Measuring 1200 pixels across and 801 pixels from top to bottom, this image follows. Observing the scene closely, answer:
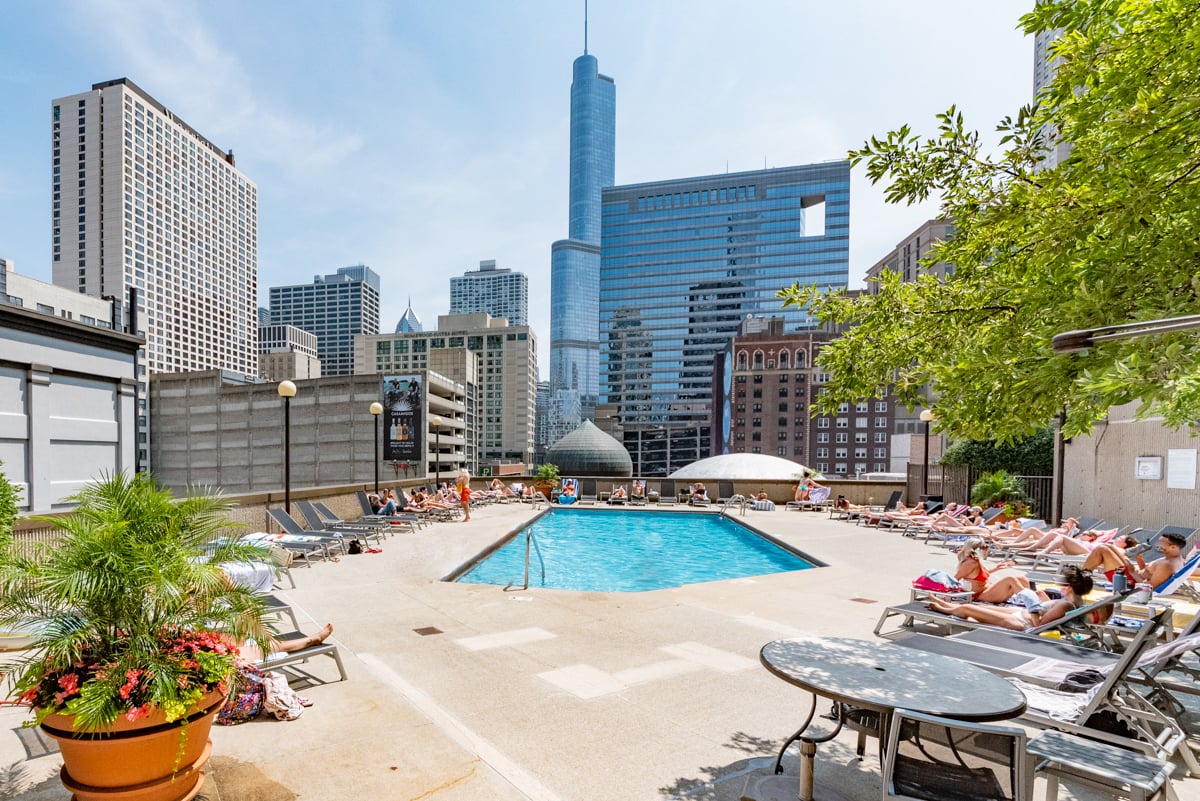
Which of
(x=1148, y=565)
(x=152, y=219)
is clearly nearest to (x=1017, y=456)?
(x=1148, y=565)

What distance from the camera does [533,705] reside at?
16.6ft

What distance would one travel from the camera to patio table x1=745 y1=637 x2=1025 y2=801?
10.2ft

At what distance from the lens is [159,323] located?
15788 centimetres

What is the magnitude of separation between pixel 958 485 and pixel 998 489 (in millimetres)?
3541

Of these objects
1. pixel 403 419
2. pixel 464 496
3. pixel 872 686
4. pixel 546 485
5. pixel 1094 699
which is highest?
pixel 872 686

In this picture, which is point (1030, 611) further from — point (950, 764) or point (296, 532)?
point (296, 532)

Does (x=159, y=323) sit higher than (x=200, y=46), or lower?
higher

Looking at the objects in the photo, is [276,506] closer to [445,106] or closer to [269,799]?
[445,106]

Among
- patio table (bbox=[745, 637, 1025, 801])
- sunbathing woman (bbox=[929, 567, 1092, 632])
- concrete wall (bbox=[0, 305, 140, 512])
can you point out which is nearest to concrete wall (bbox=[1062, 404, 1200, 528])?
sunbathing woman (bbox=[929, 567, 1092, 632])

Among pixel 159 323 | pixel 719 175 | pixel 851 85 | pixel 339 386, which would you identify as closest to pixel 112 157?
pixel 159 323

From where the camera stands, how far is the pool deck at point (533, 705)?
3801 mm

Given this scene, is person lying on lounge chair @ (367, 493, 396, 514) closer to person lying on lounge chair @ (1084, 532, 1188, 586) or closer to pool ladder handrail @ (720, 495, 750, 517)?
pool ladder handrail @ (720, 495, 750, 517)

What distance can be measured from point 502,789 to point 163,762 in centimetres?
187

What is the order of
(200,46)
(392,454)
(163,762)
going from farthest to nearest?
(392,454) < (200,46) < (163,762)
